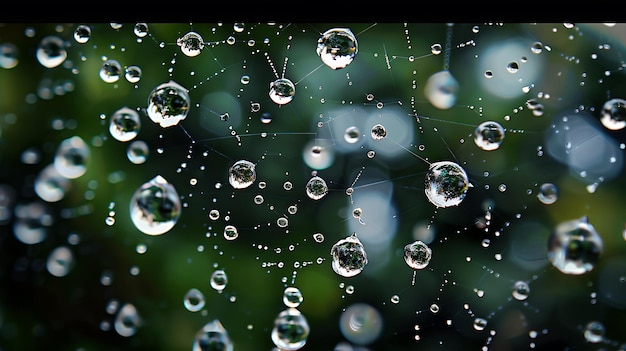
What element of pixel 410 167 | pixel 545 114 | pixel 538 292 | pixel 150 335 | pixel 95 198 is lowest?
pixel 150 335

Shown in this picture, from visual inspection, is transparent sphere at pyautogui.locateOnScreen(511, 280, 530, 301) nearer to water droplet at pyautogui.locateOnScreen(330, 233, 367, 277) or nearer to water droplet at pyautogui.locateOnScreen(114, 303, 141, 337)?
water droplet at pyautogui.locateOnScreen(330, 233, 367, 277)

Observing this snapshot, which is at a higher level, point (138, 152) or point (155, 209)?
point (138, 152)

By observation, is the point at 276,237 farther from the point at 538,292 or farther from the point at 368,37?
the point at 538,292

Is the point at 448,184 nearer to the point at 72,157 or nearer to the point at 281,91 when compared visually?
the point at 281,91

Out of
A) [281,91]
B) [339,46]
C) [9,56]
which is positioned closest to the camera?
[339,46]

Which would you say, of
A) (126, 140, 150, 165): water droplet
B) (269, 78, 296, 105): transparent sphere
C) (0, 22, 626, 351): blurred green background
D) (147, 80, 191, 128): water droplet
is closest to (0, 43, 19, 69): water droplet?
(0, 22, 626, 351): blurred green background

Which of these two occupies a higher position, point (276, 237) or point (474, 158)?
point (474, 158)

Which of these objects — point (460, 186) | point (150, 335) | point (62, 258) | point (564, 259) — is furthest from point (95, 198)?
point (564, 259)

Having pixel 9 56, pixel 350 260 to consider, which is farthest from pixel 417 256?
pixel 9 56
